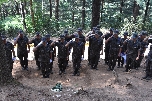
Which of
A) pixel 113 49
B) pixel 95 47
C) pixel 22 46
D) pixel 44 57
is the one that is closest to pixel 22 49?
pixel 22 46

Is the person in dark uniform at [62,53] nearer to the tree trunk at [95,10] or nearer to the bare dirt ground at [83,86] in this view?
the bare dirt ground at [83,86]

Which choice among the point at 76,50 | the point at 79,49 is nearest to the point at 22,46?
the point at 76,50

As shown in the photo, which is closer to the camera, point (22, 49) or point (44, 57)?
point (44, 57)

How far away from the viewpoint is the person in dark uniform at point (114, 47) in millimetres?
10875

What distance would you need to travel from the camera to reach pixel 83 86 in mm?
9625

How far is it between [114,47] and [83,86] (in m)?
2.39

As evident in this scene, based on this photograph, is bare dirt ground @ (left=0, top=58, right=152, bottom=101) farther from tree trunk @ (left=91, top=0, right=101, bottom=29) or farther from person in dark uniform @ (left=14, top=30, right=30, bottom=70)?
tree trunk @ (left=91, top=0, right=101, bottom=29)

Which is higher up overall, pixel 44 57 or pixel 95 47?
pixel 95 47

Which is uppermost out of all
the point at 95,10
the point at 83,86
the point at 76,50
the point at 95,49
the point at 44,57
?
the point at 95,10

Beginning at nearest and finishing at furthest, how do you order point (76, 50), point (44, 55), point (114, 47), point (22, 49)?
1. point (44, 55)
2. point (76, 50)
3. point (114, 47)
4. point (22, 49)

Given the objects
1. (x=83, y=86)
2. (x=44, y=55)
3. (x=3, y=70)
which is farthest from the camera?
(x=44, y=55)

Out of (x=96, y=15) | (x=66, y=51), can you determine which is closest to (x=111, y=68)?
(x=66, y=51)

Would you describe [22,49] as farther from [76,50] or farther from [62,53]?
[76,50]

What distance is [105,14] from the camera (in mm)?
29312
